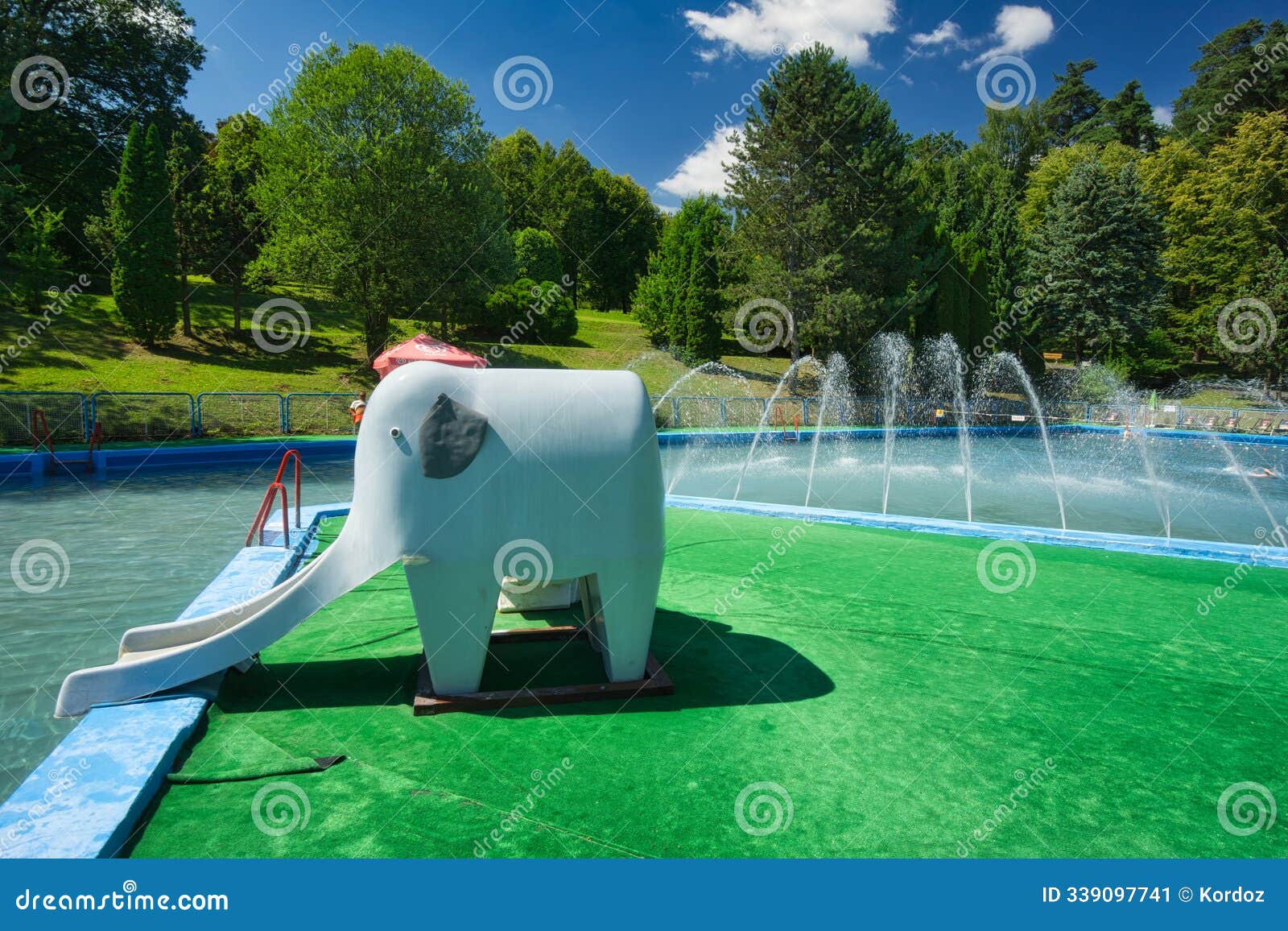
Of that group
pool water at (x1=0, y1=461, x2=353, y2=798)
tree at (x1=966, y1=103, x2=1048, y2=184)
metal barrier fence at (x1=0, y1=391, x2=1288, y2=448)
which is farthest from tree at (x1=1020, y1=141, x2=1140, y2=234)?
pool water at (x1=0, y1=461, x2=353, y2=798)

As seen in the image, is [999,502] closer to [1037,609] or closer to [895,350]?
[1037,609]

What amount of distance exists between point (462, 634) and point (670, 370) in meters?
30.8

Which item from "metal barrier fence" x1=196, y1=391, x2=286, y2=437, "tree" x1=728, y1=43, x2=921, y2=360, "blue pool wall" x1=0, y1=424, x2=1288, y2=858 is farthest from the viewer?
"tree" x1=728, y1=43, x2=921, y2=360

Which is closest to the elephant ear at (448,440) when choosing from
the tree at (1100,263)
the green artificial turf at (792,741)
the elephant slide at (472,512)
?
the elephant slide at (472,512)

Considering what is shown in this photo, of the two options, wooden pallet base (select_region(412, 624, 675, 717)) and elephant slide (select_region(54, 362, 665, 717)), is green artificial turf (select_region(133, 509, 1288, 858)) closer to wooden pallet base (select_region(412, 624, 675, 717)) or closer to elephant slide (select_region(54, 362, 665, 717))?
wooden pallet base (select_region(412, 624, 675, 717))

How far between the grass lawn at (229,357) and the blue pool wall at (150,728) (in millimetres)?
16386

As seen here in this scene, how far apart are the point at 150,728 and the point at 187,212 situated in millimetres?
27781

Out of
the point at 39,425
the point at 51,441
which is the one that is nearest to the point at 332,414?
the point at 39,425

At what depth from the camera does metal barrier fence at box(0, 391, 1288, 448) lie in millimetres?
Answer: 17625

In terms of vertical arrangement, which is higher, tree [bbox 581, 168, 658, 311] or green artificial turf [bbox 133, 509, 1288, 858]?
tree [bbox 581, 168, 658, 311]

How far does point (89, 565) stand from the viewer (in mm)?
7676

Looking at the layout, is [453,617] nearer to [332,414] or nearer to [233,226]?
[332,414]

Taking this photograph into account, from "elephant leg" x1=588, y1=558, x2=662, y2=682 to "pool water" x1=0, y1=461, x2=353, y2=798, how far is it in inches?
117

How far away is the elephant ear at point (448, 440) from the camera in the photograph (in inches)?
155
